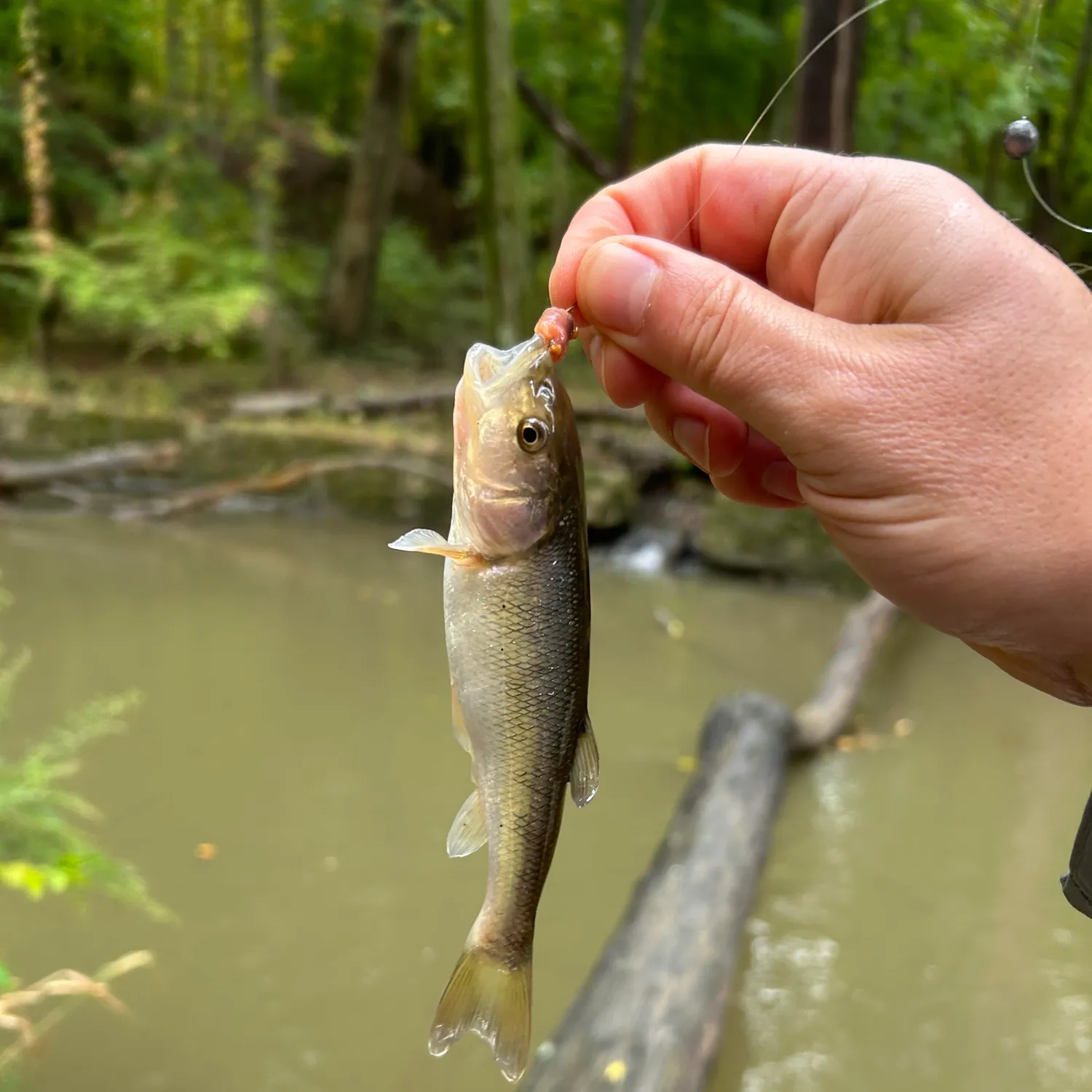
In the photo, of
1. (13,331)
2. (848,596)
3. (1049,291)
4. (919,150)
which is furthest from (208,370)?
(1049,291)

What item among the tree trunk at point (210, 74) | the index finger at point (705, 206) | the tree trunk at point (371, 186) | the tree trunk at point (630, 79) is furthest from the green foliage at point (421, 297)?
the index finger at point (705, 206)

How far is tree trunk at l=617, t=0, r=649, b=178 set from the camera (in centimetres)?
989

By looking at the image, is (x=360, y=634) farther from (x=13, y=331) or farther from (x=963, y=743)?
(x=13, y=331)

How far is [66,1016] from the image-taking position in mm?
2959

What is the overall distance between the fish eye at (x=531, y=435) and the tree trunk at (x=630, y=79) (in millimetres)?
8784

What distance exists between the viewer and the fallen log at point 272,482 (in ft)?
24.5

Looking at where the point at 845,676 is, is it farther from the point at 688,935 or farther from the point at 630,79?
the point at 630,79

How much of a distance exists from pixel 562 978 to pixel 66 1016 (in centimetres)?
165

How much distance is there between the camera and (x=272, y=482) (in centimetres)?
711

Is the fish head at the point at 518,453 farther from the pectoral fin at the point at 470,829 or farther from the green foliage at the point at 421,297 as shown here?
the green foliage at the point at 421,297

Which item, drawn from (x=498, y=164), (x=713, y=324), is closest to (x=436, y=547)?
(x=713, y=324)

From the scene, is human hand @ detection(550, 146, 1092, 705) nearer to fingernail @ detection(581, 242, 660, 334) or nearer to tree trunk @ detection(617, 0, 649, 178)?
fingernail @ detection(581, 242, 660, 334)

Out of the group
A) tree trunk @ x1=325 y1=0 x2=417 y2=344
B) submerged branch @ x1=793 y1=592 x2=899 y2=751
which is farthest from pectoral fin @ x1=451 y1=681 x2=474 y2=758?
tree trunk @ x1=325 y1=0 x2=417 y2=344

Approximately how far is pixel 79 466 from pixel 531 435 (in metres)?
7.52
